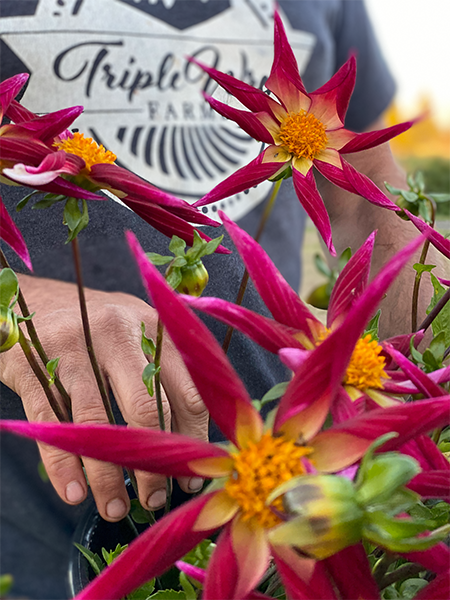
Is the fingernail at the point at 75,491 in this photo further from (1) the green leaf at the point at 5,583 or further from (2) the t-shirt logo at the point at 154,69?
(2) the t-shirt logo at the point at 154,69

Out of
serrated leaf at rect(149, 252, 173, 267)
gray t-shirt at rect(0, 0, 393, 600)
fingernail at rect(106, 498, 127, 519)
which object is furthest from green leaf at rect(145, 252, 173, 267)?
gray t-shirt at rect(0, 0, 393, 600)

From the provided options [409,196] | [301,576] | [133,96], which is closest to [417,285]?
[409,196]

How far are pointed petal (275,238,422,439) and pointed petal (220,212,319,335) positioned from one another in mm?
27

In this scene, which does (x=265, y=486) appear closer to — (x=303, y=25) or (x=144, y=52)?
(x=144, y=52)

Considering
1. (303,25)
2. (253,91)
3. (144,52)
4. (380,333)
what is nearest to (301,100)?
(253,91)

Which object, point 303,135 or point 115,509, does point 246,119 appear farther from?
point 115,509

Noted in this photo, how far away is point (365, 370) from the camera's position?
143 mm

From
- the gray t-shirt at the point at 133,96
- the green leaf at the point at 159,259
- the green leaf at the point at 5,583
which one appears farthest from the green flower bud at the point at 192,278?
the gray t-shirt at the point at 133,96

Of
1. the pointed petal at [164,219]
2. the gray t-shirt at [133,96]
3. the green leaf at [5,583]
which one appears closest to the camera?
the green leaf at [5,583]

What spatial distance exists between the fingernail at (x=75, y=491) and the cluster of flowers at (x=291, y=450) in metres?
0.11

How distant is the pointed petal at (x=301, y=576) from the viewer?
104 mm

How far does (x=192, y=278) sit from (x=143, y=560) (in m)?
0.09

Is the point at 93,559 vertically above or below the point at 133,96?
below

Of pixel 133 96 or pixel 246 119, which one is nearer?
pixel 246 119
